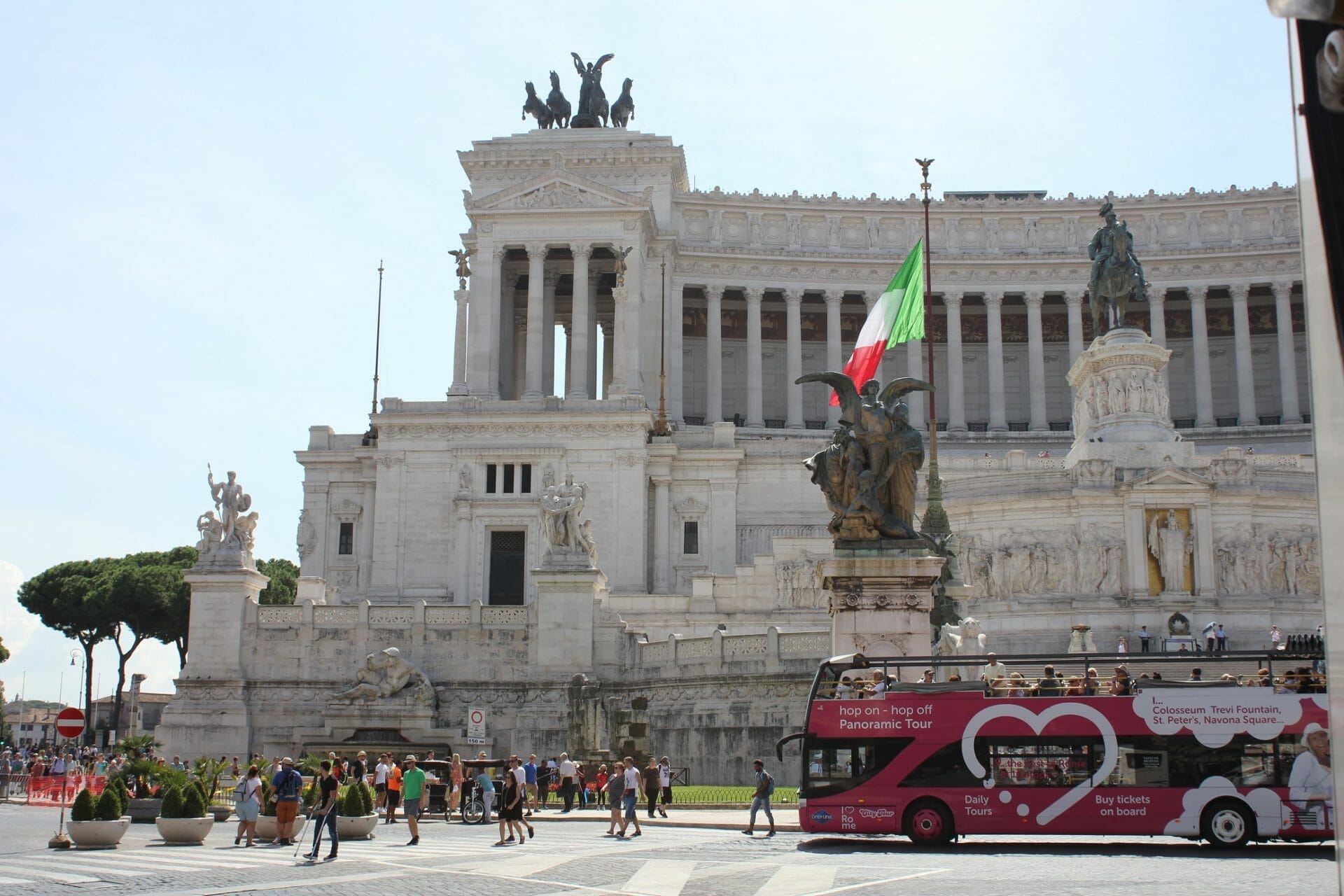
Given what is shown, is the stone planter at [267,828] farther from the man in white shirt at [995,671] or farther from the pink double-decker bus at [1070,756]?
the man in white shirt at [995,671]

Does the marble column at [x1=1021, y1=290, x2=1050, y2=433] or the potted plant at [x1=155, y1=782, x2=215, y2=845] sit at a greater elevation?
the marble column at [x1=1021, y1=290, x2=1050, y2=433]

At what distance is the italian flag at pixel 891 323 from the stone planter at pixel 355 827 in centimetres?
1406

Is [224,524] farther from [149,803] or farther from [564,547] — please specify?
[149,803]

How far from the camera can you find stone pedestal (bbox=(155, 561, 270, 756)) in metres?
43.8

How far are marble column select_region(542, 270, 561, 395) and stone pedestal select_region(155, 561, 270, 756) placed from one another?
118ft

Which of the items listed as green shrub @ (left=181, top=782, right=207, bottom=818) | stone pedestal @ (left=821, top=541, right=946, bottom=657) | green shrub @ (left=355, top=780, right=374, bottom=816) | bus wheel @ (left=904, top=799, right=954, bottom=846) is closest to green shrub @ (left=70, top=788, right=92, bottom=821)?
green shrub @ (left=181, top=782, right=207, bottom=818)

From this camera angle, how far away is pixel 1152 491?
4959 cm

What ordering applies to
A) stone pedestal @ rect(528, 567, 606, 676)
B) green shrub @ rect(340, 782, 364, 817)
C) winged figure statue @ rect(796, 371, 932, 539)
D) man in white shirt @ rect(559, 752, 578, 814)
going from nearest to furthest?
1. green shrub @ rect(340, 782, 364, 817)
2. winged figure statue @ rect(796, 371, 932, 539)
3. man in white shirt @ rect(559, 752, 578, 814)
4. stone pedestal @ rect(528, 567, 606, 676)

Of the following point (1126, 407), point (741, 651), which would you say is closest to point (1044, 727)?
point (741, 651)

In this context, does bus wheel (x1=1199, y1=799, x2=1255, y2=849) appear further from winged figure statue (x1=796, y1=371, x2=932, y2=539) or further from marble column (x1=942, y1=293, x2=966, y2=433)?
marble column (x1=942, y1=293, x2=966, y2=433)

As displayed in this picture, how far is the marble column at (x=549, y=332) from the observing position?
8143 centimetres

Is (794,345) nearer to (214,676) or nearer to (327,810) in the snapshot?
(214,676)

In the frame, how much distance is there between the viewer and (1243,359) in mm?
84812

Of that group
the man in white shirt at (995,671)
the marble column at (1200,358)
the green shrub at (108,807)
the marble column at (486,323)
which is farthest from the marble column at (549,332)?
the green shrub at (108,807)
